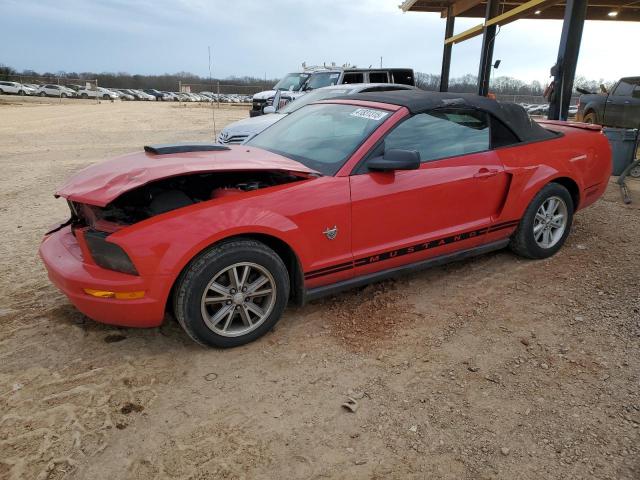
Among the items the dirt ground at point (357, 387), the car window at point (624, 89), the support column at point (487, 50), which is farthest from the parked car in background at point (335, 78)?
the dirt ground at point (357, 387)

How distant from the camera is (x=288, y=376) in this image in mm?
2705

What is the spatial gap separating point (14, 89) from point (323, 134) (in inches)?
1999

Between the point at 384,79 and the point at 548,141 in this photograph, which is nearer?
the point at 548,141

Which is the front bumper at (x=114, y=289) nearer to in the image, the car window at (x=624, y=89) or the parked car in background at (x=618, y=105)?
the parked car in background at (x=618, y=105)

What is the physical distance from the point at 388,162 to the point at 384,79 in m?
10.7

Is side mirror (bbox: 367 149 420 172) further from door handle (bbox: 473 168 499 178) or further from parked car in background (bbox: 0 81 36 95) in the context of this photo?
parked car in background (bbox: 0 81 36 95)

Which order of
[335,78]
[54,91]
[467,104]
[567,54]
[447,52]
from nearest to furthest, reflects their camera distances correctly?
1. [467,104]
2. [567,54]
3. [335,78]
4. [447,52]
5. [54,91]

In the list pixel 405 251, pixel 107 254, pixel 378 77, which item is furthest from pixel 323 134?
pixel 378 77

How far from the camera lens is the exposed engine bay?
9.67 feet

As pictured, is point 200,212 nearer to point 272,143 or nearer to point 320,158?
point 320,158

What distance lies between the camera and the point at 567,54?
8781 mm

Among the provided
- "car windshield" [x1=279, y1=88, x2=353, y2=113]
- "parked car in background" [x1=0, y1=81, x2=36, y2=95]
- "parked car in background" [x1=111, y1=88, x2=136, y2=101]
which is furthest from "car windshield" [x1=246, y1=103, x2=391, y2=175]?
"parked car in background" [x1=111, y1=88, x2=136, y2=101]

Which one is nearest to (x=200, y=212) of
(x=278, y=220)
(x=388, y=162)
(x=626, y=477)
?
(x=278, y=220)

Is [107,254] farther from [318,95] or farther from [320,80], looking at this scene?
[320,80]
